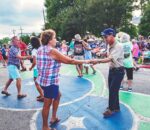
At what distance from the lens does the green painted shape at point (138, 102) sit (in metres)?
7.43

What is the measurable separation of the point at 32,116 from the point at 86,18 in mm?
40956

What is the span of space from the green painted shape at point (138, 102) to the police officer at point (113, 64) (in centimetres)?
80

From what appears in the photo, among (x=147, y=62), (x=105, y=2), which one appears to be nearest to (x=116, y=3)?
(x=105, y=2)

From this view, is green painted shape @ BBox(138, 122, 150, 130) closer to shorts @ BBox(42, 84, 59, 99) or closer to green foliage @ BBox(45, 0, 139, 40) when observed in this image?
shorts @ BBox(42, 84, 59, 99)

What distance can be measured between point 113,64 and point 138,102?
85.5 inches

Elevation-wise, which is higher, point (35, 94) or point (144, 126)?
point (35, 94)

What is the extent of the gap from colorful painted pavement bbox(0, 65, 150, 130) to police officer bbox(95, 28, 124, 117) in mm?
350

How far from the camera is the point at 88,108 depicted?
25.3 ft

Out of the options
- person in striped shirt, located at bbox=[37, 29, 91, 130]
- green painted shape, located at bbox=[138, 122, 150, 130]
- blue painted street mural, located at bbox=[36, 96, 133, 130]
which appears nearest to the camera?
person in striped shirt, located at bbox=[37, 29, 91, 130]

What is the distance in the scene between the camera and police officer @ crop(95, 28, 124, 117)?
21.5ft

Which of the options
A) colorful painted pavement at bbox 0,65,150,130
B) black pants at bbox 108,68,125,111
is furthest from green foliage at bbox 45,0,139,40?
black pants at bbox 108,68,125,111

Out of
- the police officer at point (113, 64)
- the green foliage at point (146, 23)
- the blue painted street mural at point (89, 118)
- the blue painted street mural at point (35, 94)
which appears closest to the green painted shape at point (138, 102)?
the blue painted street mural at point (89, 118)

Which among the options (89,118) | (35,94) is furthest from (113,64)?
(35,94)

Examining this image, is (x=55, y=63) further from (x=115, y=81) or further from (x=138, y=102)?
(x=138, y=102)
